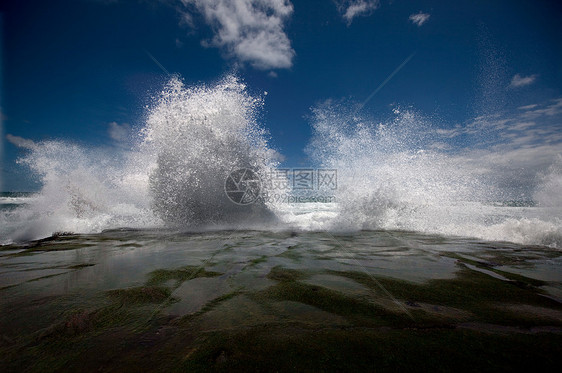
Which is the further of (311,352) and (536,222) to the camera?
(536,222)

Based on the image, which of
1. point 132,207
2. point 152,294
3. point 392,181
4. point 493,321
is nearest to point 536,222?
point 392,181

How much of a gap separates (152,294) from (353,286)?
194cm

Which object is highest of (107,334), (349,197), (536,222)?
(349,197)

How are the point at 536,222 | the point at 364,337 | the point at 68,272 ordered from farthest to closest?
the point at 536,222 → the point at 68,272 → the point at 364,337

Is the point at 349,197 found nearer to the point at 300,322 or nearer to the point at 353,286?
the point at 353,286

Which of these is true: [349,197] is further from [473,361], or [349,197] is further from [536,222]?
[473,361]

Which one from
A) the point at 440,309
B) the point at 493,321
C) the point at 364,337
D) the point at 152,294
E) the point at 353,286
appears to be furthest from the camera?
the point at 353,286

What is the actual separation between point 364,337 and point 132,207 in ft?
38.1

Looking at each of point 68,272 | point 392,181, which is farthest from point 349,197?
point 68,272

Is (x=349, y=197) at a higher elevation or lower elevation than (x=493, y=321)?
higher

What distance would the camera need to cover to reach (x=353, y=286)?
2404mm

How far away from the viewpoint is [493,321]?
5.47 ft

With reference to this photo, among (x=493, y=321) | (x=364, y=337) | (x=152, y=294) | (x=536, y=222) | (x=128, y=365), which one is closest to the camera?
(x=128, y=365)

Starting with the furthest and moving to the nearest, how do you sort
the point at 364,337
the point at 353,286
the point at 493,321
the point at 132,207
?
1. the point at 132,207
2. the point at 353,286
3. the point at 493,321
4. the point at 364,337
